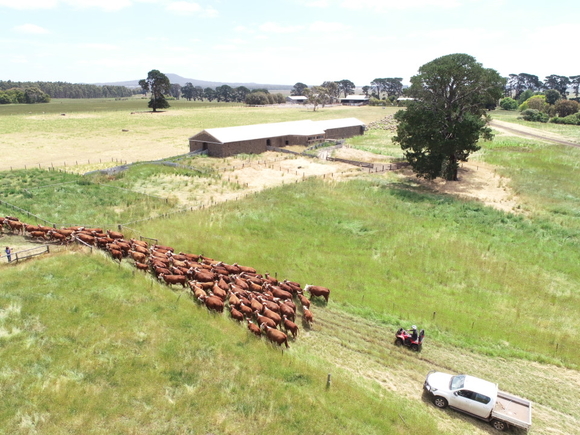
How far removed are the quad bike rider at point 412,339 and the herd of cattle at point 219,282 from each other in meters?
3.83

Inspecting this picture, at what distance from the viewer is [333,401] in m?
11.9

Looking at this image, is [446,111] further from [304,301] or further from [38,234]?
[38,234]

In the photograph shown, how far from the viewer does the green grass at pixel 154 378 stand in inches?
422

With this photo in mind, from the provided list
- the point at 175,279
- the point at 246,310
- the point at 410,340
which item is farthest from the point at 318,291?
the point at 175,279

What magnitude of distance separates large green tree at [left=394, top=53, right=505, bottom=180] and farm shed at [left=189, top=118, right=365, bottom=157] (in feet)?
71.9

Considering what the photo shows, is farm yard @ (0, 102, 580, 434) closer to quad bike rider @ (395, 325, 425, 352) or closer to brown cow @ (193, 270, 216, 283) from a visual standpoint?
quad bike rider @ (395, 325, 425, 352)

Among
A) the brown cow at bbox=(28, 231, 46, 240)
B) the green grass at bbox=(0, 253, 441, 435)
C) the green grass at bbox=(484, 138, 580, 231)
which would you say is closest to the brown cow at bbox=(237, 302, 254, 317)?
the green grass at bbox=(0, 253, 441, 435)

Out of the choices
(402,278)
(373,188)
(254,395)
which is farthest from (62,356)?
(373,188)

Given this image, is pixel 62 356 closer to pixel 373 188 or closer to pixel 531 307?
pixel 531 307

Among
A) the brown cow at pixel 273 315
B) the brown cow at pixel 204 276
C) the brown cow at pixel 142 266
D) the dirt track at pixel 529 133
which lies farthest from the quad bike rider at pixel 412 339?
the dirt track at pixel 529 133

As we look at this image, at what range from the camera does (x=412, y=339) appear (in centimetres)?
1534

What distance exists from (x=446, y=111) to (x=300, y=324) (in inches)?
1456

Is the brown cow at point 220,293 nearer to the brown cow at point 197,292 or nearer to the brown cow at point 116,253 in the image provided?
the brown cow at point 197,292

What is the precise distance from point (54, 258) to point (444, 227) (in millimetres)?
26395
